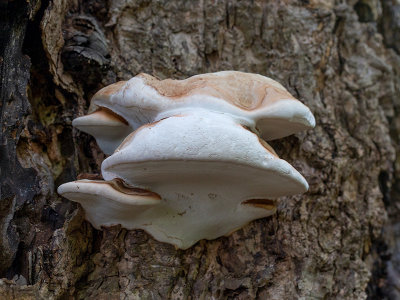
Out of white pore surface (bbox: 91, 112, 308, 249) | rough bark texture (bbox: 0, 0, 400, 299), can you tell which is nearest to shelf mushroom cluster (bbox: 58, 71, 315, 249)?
white pore surface (bbox: 91, 112, 308, 249)

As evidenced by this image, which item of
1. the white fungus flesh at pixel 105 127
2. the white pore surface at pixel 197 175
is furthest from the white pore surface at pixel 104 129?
the white pore surface at pixel 197 175

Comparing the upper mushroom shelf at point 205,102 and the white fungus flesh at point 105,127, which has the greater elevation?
the upper mushroom shelf at point 205,102

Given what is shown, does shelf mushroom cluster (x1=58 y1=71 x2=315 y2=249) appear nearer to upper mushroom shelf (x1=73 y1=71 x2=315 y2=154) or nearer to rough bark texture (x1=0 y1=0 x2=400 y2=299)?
upper mushroom shelf (x1=73 y1=71 x2=315 y2=154)

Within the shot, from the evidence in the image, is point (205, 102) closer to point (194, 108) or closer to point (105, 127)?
point (194, 108)

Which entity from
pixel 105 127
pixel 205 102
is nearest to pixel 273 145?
pixel 205 102

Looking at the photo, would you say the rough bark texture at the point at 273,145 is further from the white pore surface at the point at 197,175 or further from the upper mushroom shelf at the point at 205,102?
the upper mushroom shelf at the point at 205,102

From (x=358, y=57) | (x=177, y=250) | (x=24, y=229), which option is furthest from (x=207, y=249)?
(x=358, y=57)

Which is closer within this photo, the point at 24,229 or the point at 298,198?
the point at 24,229

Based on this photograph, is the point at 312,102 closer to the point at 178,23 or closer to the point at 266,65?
the point at 266,65
